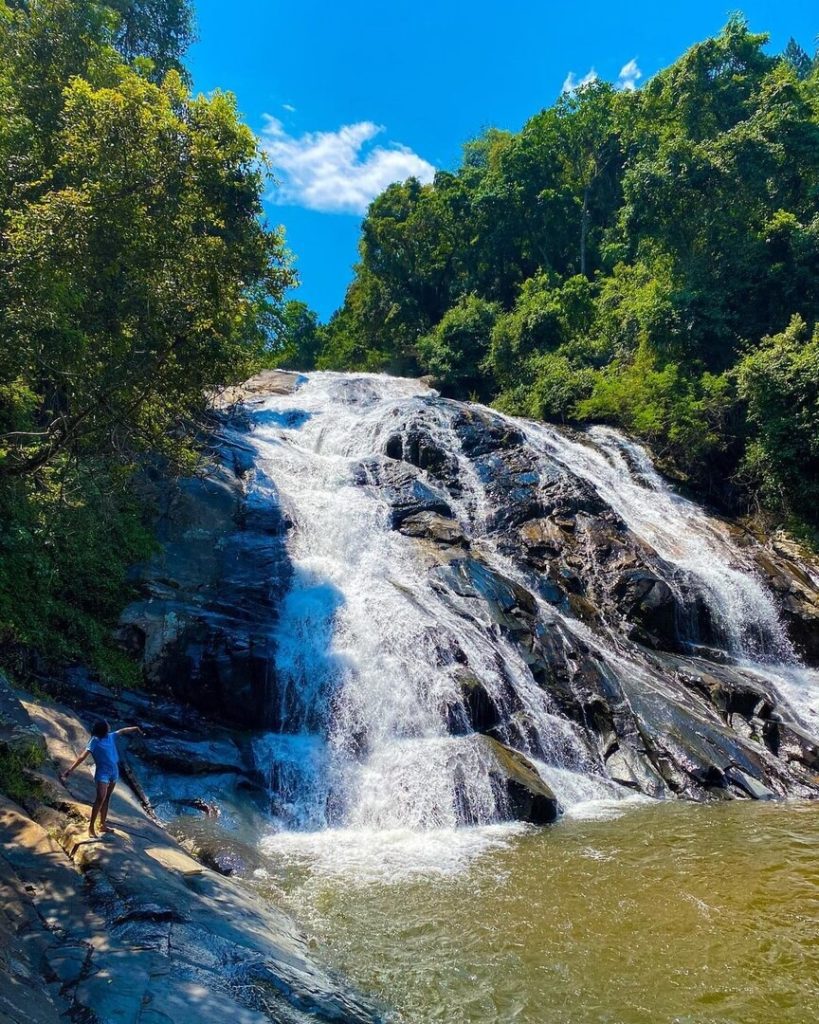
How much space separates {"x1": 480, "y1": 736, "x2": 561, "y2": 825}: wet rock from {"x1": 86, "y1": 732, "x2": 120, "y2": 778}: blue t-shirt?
6499mm

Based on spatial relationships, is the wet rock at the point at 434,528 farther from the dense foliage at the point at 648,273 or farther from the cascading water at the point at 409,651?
the dense foliage at the point at 648,273

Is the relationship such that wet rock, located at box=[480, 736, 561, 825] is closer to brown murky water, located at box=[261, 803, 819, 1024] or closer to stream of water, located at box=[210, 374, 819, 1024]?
stream of water, located at box=[210, 374, 819, 1024]

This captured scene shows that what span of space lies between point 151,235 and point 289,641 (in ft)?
28.5

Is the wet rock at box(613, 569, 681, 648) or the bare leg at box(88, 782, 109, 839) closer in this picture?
the bare leg at box(88, 782, 109, 839)

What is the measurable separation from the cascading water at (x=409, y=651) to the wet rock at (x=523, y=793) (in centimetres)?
15

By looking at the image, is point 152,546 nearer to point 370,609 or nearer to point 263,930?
point 370,609

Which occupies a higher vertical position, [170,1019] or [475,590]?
[475,590]

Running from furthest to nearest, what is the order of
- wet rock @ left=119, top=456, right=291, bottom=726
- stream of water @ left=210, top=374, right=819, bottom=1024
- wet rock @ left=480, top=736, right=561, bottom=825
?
wet rock @ left=119, top=456, right=291, bottom=726 < wet rock @ left=480, top=736, right=561, bottom=825 < stream of water @ left=210, top=374, right=819, bottom=1024

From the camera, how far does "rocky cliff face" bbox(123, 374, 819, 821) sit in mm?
13383

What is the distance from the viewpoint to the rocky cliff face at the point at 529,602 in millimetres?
13383

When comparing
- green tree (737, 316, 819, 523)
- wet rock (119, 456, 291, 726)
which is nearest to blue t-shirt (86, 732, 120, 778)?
wet rock (119, 456, 291, 726)

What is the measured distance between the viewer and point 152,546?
610 inches

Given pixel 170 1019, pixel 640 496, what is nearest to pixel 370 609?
pixel 170 1019

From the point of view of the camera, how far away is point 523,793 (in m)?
11.2
